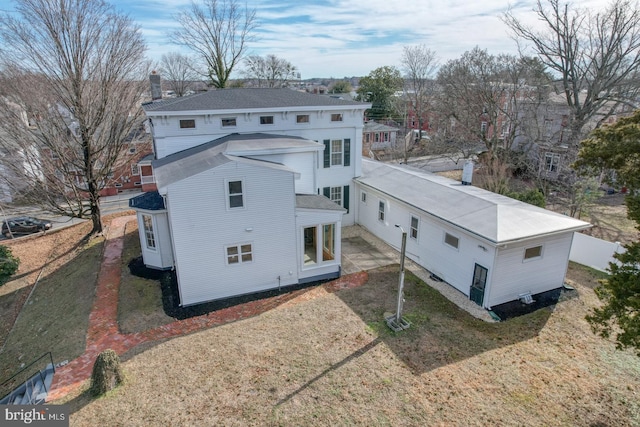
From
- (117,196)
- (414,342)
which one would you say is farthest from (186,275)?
(117,196)

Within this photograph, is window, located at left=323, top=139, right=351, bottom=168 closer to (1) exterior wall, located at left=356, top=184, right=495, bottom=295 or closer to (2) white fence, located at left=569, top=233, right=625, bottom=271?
(1) exterior wall, located at left=356, top=184, right=495, bottom=295

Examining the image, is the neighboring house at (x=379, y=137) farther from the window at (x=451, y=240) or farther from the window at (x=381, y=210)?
the window at (x=451, y=240)

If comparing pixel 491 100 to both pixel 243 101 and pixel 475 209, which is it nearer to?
pixel 475 209

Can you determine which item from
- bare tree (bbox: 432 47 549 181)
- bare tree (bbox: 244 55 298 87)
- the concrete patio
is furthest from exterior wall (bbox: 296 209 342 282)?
bare tree (bbox: 244 55 298 87)

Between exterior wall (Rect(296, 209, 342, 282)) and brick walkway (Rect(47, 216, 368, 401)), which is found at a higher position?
exterior wall (Rect(296, 209, 342, 282))

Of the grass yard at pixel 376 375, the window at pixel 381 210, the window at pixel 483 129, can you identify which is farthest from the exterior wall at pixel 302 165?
the window at pixel 483 129
